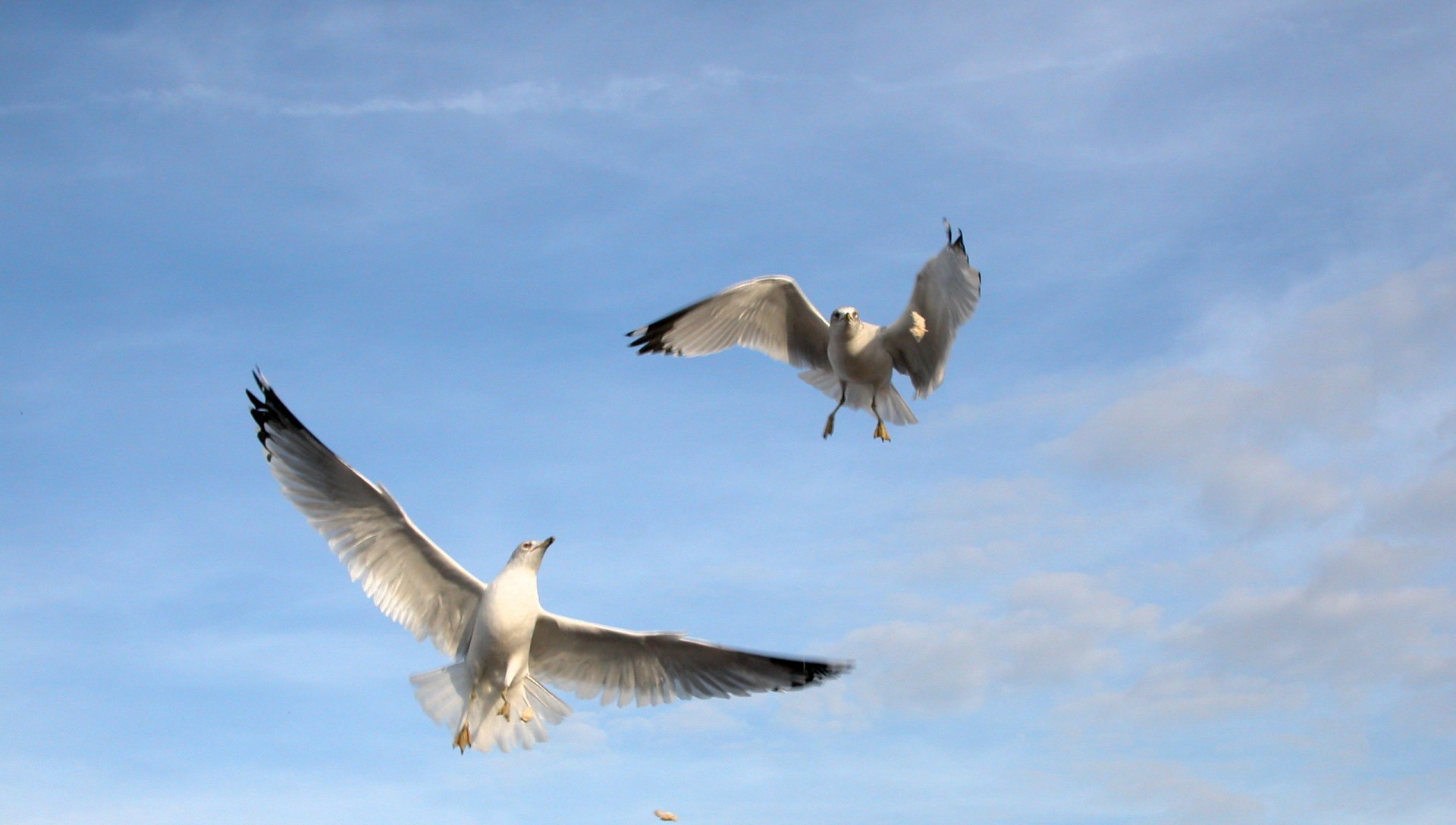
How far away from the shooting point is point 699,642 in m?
11.1

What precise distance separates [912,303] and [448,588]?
5.00 meters

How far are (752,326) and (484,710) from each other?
5.24 meters

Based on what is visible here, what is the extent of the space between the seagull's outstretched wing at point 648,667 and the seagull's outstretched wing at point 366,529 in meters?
0.75

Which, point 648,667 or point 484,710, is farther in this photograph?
point 648,667

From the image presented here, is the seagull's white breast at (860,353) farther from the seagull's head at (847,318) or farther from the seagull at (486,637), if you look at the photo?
the seagull at (486,637)

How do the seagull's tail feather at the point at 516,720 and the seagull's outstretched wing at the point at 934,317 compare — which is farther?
the seagull's outstretched wing at the point at 934,317

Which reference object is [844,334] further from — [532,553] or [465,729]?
[465,729]

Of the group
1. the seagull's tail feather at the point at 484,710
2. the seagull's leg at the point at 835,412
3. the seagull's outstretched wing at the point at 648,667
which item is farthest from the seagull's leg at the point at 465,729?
the seagull's leg at the point at 835,412

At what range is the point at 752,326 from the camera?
47.8ft

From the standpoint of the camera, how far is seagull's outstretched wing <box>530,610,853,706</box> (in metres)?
11.2

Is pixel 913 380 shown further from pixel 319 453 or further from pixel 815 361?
pixel 319 453

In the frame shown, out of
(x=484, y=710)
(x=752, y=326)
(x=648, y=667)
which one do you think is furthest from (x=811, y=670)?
(x=752, y=326)

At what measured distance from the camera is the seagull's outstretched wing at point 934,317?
40.5ft

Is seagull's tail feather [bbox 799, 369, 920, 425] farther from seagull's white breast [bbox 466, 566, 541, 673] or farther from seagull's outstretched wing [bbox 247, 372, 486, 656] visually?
seagull's outstretched wing [bbox 247, 372, 486, 656]
